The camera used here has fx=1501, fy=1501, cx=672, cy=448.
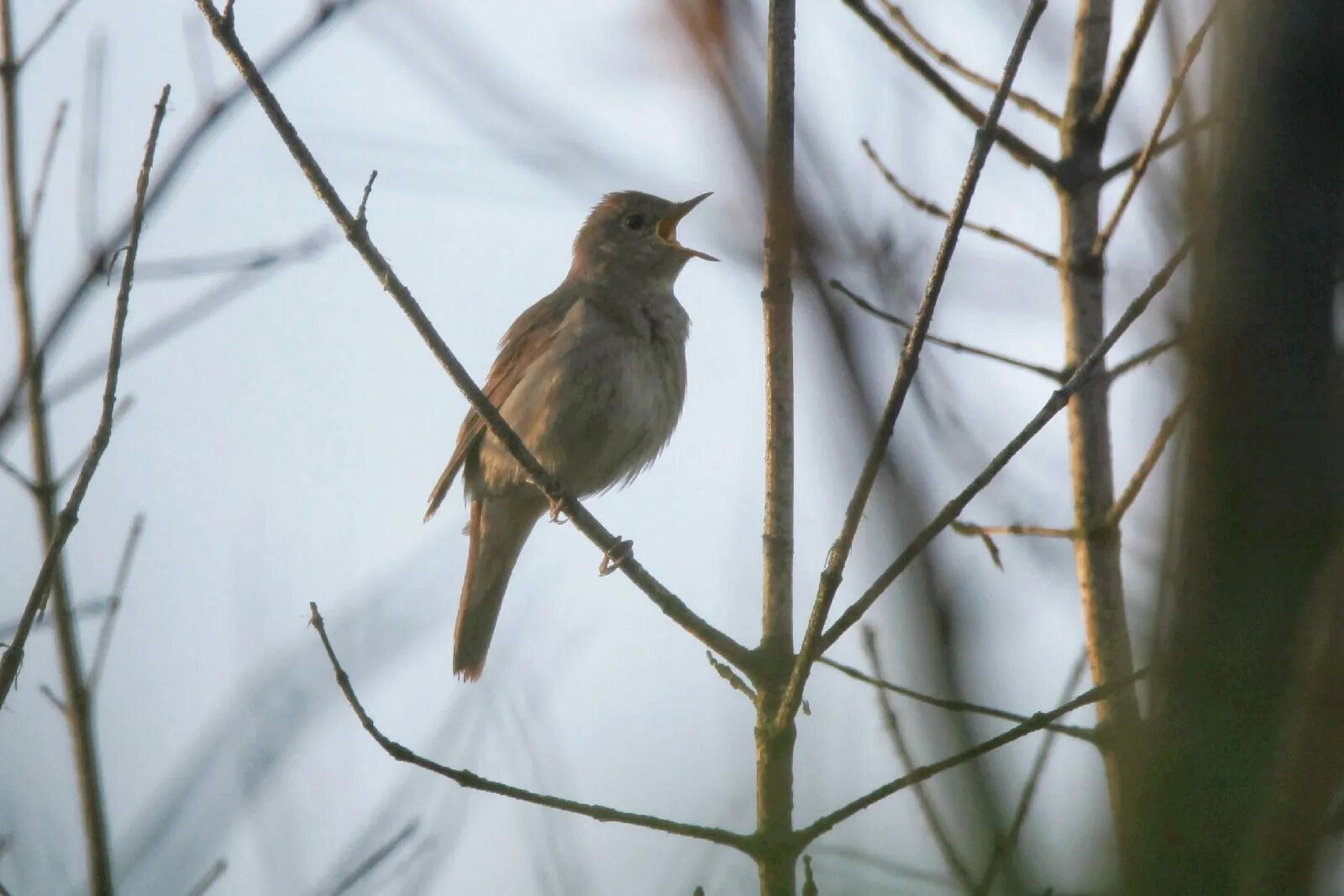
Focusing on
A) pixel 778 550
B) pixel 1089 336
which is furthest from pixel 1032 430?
pixel 1089 336

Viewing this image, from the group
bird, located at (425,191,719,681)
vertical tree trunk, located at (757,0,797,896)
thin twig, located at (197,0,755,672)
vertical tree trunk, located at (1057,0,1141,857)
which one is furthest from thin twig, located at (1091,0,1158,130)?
bird, located at (425,191,719,681)

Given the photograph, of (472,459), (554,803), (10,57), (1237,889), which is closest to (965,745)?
(1237,889)

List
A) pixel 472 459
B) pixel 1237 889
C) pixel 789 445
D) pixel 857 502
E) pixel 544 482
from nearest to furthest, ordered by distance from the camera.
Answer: pixel 1237 889
pixel 857 502
pixel 789 445
pixel 544 482
pixel 472 459

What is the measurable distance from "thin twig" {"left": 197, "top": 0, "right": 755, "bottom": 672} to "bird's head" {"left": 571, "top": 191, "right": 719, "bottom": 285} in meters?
2.82

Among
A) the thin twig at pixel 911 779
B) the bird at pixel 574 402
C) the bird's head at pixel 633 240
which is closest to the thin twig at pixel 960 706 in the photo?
the thin twig at pixel 911 779

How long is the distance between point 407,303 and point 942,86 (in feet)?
4.82

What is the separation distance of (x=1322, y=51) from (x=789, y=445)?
2.29 m

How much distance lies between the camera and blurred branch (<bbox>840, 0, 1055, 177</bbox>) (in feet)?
12.2

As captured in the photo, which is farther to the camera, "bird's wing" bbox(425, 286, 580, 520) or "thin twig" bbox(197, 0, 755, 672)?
"bird's wing" bbox(425, 286, 580, 520)

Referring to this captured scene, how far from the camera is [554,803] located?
9.27ft

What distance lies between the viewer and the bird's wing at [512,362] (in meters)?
6.29

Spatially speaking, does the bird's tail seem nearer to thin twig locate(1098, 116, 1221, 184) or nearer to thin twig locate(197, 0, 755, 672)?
thin twig locate(197, 0, 755, 672)

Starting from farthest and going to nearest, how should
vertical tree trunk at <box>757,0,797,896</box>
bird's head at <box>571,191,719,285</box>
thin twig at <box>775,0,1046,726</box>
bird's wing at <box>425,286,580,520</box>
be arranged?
bird's head at <box>571,191,719,285</box> < bird's wing at <box>425,286,580,520</box> < vertical tree trunk at <box>757,0,797,896</box> < thin twig at <box>775,0,1046,726</box>

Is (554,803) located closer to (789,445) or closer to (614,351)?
(789,445)
